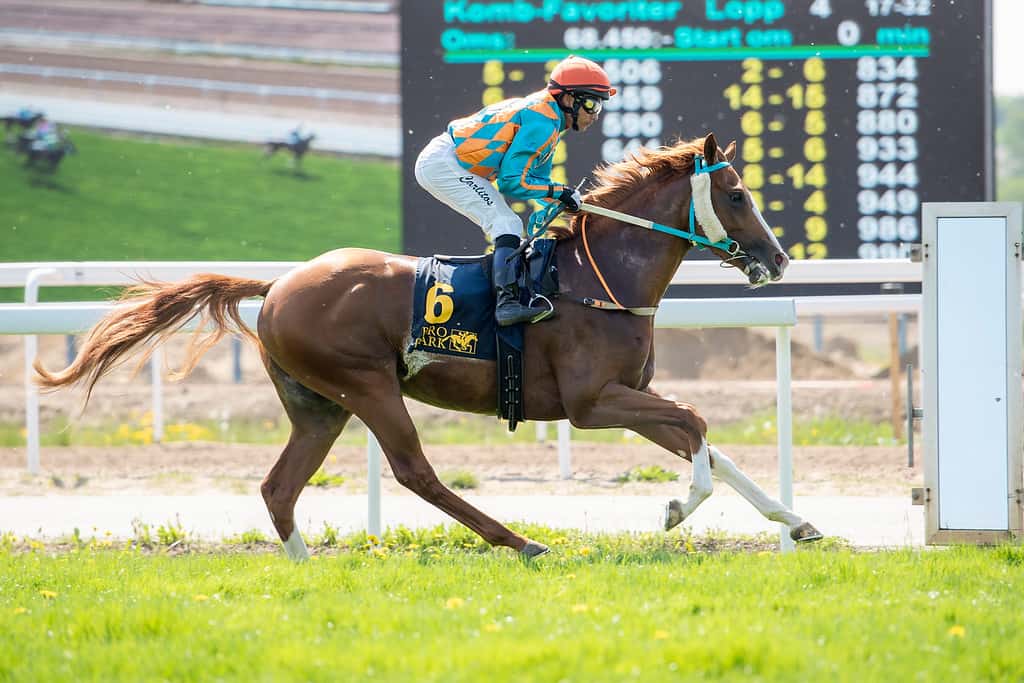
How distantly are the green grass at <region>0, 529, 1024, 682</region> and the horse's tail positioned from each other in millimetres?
768

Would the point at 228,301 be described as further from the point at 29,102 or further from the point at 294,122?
the point at 29,102

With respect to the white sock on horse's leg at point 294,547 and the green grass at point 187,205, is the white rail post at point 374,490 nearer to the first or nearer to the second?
the white sock on horse's leg at point 294,547

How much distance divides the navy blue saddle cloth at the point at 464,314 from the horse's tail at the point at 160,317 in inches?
26.9

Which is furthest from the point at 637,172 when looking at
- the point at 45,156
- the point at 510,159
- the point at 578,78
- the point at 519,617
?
the point at 45,156

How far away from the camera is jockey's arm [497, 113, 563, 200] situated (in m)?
4.57

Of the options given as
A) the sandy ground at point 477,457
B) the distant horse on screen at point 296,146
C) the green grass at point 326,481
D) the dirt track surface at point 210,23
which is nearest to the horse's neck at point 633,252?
the sandy ground at point 477,457

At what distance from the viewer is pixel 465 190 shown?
15.6 ft

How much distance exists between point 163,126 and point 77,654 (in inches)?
602

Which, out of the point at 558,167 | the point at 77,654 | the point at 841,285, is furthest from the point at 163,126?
the point at 77,654

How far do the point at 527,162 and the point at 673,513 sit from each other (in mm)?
1392

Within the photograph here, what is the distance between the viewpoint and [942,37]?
24.0ft

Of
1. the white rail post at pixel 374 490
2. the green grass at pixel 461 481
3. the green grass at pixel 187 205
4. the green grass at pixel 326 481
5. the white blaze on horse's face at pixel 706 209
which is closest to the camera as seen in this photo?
the white blaze on horse's face at pixel 706 209

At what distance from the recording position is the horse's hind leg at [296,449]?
15.4ft

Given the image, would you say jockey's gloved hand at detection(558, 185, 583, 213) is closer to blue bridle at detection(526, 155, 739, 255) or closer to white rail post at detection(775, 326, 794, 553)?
blue bridle at detection(526, 155, 739, 255)
